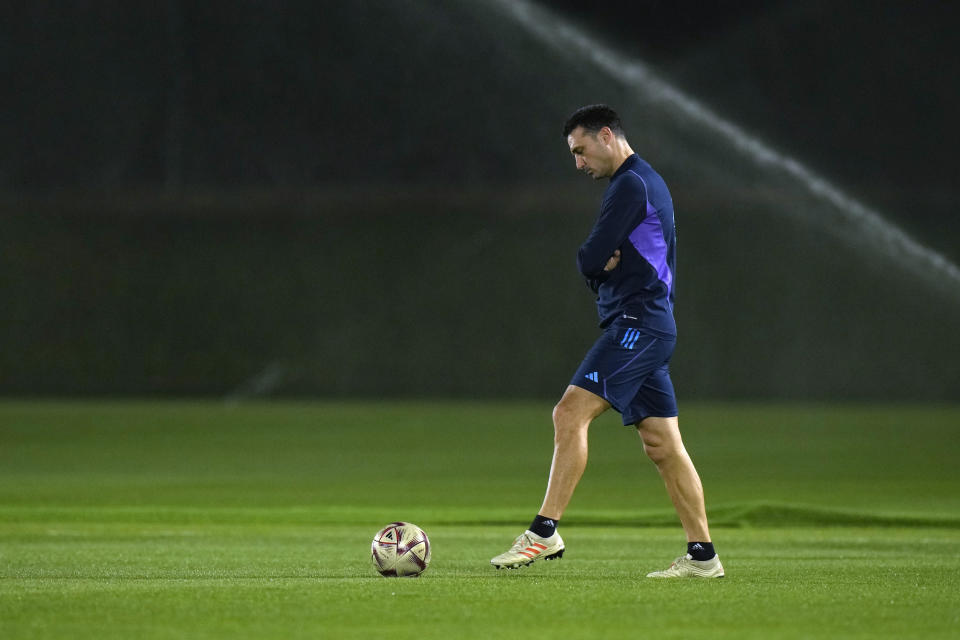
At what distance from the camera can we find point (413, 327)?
73.0 ft

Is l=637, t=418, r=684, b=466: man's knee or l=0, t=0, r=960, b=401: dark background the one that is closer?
l=637, t=418, r=684, b=466: man's knee

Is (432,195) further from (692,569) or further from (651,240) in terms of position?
(692,569)

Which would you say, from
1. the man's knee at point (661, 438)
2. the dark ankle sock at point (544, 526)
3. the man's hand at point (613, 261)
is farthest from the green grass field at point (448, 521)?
the man's hand at point (613, 261)

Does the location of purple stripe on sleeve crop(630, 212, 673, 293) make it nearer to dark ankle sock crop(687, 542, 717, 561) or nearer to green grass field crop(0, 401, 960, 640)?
dark ankle sock crop(687, 542, 717, 561)

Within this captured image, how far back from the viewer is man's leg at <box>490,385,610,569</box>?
554 cm

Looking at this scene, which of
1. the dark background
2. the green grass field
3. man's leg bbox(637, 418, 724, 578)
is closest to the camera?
the green grass field

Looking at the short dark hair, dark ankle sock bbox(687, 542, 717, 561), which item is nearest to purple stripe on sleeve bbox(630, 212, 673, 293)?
the short dark hair

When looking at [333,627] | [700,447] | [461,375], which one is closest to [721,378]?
[461,375]

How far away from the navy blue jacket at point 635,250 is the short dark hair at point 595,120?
0.54ft

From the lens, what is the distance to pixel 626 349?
18.3ft

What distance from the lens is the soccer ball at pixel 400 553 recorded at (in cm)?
553

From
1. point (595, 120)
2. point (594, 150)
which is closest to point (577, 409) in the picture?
point (594, 150)

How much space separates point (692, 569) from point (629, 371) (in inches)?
28.8

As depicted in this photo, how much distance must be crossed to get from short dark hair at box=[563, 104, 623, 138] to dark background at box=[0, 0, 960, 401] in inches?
593
